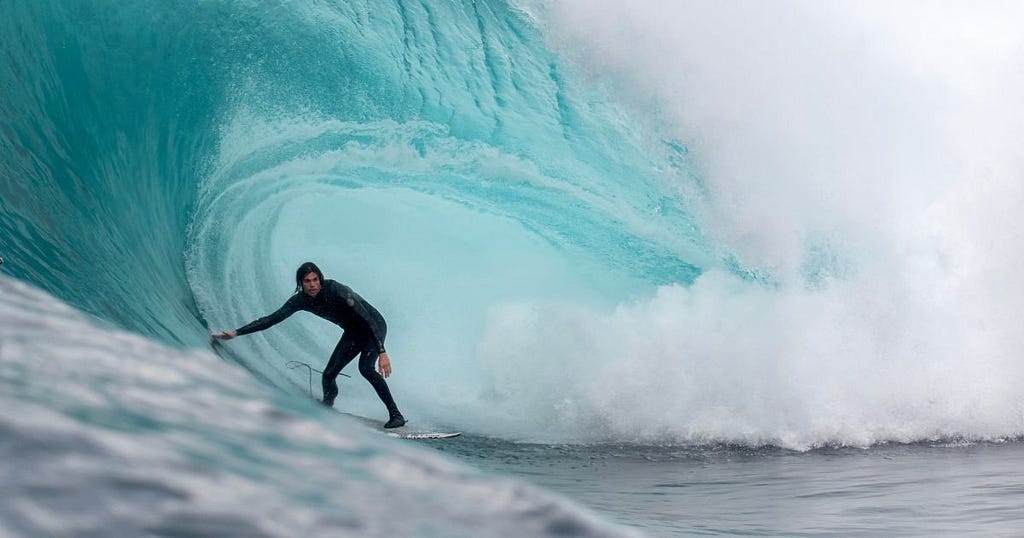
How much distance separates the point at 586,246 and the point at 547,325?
1589mm

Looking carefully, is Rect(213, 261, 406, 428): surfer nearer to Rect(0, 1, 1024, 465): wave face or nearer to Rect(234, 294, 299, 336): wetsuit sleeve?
Rect(234, 294, 299, 336): wetsuit sleeve

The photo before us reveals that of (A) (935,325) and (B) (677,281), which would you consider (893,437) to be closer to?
(A) (935,325)

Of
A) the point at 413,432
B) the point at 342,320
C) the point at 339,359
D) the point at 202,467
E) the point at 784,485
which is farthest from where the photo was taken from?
the point at 413,432

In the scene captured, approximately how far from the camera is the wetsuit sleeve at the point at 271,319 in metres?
5.86

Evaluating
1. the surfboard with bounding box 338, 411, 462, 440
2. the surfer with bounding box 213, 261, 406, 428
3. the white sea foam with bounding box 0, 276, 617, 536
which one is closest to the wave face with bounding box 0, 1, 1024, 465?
the surfboard with bounding box 338, 411, 462, 440

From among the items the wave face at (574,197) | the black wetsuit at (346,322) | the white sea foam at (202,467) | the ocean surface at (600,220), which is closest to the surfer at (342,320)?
the black wetsuit at (346,322)

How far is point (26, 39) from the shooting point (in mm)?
6953

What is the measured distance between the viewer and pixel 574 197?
9.80 meters

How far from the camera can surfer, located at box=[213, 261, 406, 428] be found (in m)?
5.96

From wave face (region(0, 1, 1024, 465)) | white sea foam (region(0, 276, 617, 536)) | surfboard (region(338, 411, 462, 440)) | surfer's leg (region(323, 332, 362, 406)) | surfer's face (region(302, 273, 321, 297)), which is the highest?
wave face (region(0, 1, 1024, 465))

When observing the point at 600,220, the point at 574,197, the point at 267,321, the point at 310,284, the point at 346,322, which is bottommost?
the point at 267,321

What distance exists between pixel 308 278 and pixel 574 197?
4.42 meters

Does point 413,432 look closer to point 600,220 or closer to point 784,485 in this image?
point 784,485

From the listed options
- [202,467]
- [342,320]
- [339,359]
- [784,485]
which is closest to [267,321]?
[342,320]
